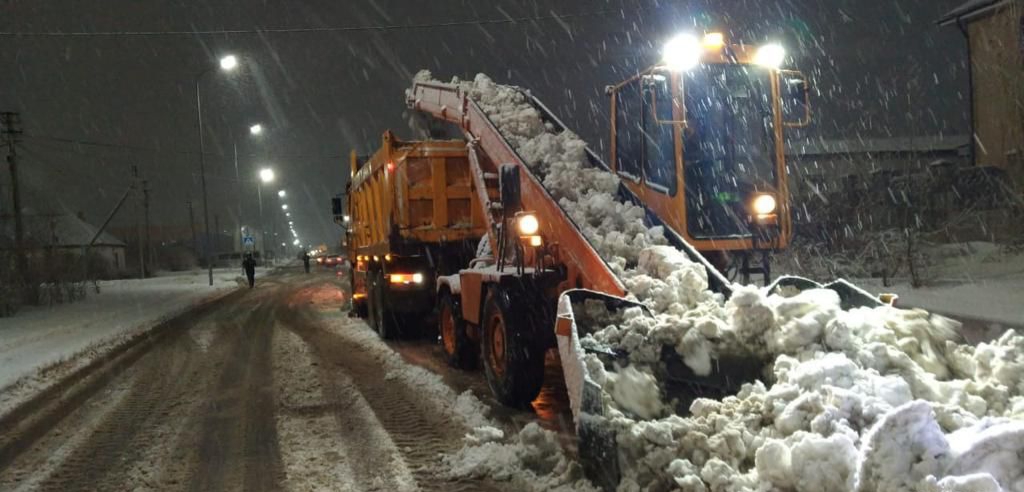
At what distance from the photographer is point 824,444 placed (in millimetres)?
3625

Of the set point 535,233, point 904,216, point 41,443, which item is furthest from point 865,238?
point 41,443

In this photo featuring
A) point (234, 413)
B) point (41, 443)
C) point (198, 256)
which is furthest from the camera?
point (198, 256)

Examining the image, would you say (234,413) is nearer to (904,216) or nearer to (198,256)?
(904,216)

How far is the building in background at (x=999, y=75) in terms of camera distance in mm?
12837

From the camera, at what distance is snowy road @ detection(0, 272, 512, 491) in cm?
567

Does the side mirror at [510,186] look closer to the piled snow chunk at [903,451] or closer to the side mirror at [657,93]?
the side mirror at [657,93]

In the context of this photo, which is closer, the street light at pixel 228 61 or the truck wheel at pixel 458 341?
the truck wheel at pixel 458 341

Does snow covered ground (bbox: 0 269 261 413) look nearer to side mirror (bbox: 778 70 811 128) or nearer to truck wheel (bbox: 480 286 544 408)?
truck wheel (bbox: 480 286 544 408)

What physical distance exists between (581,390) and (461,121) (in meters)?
6.60

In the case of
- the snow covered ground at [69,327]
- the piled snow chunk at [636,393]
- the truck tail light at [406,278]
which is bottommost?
the snow covered ground at [69,327]

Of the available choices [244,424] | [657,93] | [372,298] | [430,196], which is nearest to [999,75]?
[657,93]

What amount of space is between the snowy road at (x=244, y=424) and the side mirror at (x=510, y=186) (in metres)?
2.00

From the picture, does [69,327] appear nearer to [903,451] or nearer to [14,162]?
[14,162]

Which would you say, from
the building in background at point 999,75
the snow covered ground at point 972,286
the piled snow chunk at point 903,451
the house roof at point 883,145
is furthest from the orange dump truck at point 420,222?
the house roof at point 883,145
